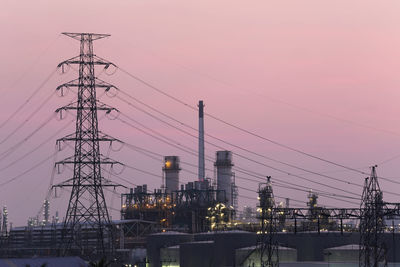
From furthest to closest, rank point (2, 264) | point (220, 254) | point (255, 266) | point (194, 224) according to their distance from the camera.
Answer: point (194, 224), point (220, 254), point (255, 266), point (2, 264)

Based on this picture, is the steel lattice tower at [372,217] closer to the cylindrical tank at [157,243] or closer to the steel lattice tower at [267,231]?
the steel lattice tower at [267,231]

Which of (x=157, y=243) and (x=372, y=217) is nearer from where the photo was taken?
(x=372, y=217)

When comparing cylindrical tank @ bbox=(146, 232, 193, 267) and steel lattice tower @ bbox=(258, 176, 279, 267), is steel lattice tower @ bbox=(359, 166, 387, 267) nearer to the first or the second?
steel lattice tower @ bbox=(258, 176, 279, 267)

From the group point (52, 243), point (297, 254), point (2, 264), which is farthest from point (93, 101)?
point (52, 243)

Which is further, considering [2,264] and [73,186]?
[2,264]

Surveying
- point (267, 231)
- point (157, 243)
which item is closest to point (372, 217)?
point (267, 231)

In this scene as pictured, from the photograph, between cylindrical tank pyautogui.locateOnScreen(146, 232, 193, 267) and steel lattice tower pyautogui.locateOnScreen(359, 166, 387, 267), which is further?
cylindrical tank pyautogui.locateOnScreen(146, 232, 193, 267)

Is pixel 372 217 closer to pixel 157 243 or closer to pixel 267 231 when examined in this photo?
pixel 267 231

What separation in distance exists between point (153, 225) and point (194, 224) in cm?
939

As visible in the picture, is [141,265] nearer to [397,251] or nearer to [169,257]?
[169,257]

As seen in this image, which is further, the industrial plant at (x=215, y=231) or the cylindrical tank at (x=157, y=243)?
the cylindrical tank at (x=157, y=243)

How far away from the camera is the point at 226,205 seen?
634 ft

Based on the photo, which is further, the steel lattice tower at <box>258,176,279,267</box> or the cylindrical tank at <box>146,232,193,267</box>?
the cylindrical tank at <box>146,232,193,267</box>

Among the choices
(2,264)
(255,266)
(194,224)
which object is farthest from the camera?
(194,224)
